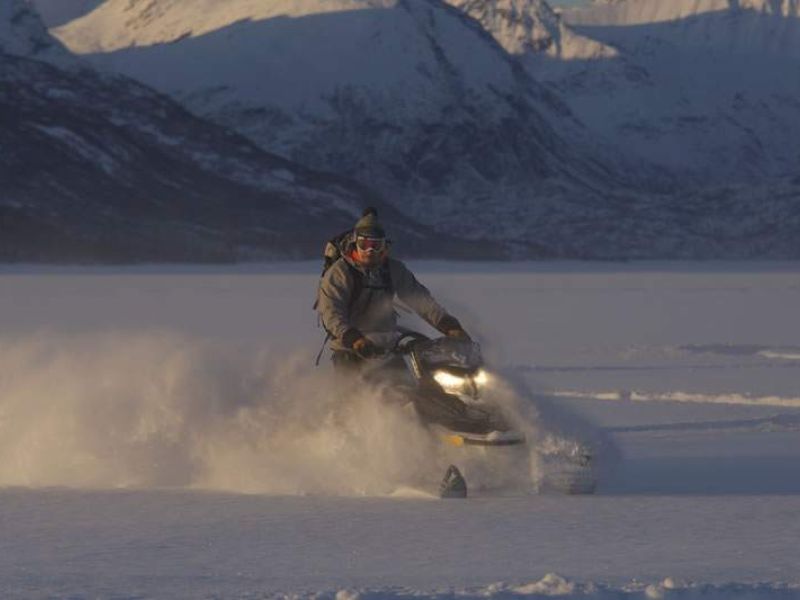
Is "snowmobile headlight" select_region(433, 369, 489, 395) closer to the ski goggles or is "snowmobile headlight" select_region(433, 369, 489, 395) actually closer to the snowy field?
the snowy field

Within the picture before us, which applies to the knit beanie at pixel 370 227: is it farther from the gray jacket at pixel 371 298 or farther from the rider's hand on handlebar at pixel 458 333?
the rider's hand on handlebar at pixel 458 333

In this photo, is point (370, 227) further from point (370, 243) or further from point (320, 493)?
point (320, 493)

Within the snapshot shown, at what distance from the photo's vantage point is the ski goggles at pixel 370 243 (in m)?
14.9

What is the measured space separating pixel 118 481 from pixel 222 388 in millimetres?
1074

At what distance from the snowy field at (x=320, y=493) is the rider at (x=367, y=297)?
0.41m

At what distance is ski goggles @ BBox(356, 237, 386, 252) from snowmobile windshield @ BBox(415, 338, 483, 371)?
0.84m

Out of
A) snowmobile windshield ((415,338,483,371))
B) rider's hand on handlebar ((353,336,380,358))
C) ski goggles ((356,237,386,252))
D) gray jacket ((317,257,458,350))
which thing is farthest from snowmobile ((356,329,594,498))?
ski goggles ((356,237,386,252))

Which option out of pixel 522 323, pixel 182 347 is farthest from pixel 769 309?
pixel 182 347

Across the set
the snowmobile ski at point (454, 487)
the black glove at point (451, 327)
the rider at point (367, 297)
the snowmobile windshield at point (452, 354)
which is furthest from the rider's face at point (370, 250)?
the snowmobile ski at point (454, 487)

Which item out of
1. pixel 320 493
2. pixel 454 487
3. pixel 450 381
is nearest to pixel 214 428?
pixel 320 493

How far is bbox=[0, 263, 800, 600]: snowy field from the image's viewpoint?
1074cm

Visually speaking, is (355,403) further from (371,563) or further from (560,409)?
(371,563)

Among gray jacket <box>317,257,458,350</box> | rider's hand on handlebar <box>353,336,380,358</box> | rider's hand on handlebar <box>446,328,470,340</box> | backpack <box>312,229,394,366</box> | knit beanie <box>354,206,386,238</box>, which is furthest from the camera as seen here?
backpack <box>312,229,394,366</box>

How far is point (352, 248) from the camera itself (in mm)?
15109
